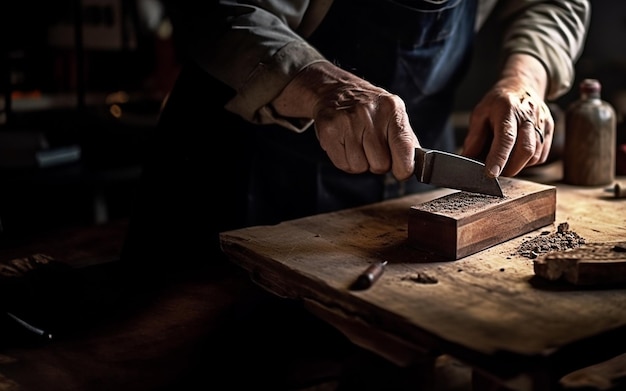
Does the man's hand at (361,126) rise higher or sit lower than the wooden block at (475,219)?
higher

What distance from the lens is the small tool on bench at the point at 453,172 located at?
1.69 meters

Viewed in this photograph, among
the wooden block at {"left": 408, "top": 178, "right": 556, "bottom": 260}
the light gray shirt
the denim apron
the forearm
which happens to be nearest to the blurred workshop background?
the forearm

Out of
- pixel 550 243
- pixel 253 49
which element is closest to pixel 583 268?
pixel 550 243

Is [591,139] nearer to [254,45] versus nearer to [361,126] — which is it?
[361,126]

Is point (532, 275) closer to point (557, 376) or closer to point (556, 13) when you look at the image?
point (557, 376)

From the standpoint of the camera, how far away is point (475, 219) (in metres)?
1.65

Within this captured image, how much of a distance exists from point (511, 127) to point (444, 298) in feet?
2.10

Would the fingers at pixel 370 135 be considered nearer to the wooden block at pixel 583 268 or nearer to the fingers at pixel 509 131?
the fingers at pixel 509 131

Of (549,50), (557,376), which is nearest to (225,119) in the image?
(549,50)

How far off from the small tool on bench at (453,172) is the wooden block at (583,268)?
0.31 metres

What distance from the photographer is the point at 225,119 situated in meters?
2.20

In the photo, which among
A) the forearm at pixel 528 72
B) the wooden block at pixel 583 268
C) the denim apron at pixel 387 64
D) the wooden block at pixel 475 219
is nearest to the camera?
the wooden block at pixel 583 268

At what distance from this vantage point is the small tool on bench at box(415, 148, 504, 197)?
169cm

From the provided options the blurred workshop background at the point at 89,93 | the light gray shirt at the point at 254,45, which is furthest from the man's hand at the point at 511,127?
the blurred workshop background at the point at 89,93
